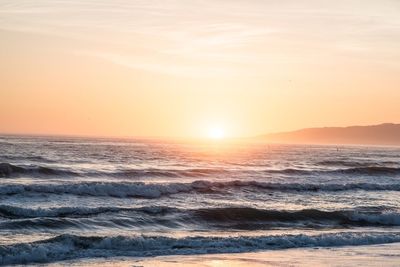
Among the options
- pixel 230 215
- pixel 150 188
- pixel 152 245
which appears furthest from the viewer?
pixel 150 188

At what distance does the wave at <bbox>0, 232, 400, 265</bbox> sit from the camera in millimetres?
16281

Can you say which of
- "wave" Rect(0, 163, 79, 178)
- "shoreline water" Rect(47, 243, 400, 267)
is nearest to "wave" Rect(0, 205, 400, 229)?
"shoreline water" Rect(47, 243, 400, 267)

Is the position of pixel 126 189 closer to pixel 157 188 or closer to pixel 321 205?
pixel 157 188

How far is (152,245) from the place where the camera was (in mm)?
18328

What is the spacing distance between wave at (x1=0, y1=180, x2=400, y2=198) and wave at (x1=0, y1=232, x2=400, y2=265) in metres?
12.8

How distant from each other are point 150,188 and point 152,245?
48.7ft

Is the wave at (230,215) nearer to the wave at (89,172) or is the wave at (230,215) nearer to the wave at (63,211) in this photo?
the wave at (63,211)

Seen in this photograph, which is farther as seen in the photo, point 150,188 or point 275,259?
point 150,188

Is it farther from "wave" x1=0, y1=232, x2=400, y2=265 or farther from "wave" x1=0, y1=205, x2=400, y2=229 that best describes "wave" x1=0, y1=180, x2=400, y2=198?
"wave" x1=0, y1=232, x2=400, y2=265

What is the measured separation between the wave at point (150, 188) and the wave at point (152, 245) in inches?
504

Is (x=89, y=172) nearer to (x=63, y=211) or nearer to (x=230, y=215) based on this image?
(x=63, y=211)

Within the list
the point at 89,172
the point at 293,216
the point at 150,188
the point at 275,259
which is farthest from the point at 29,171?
the point at 275,259

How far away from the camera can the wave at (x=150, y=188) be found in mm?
30734

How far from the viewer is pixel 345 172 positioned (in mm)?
50844
